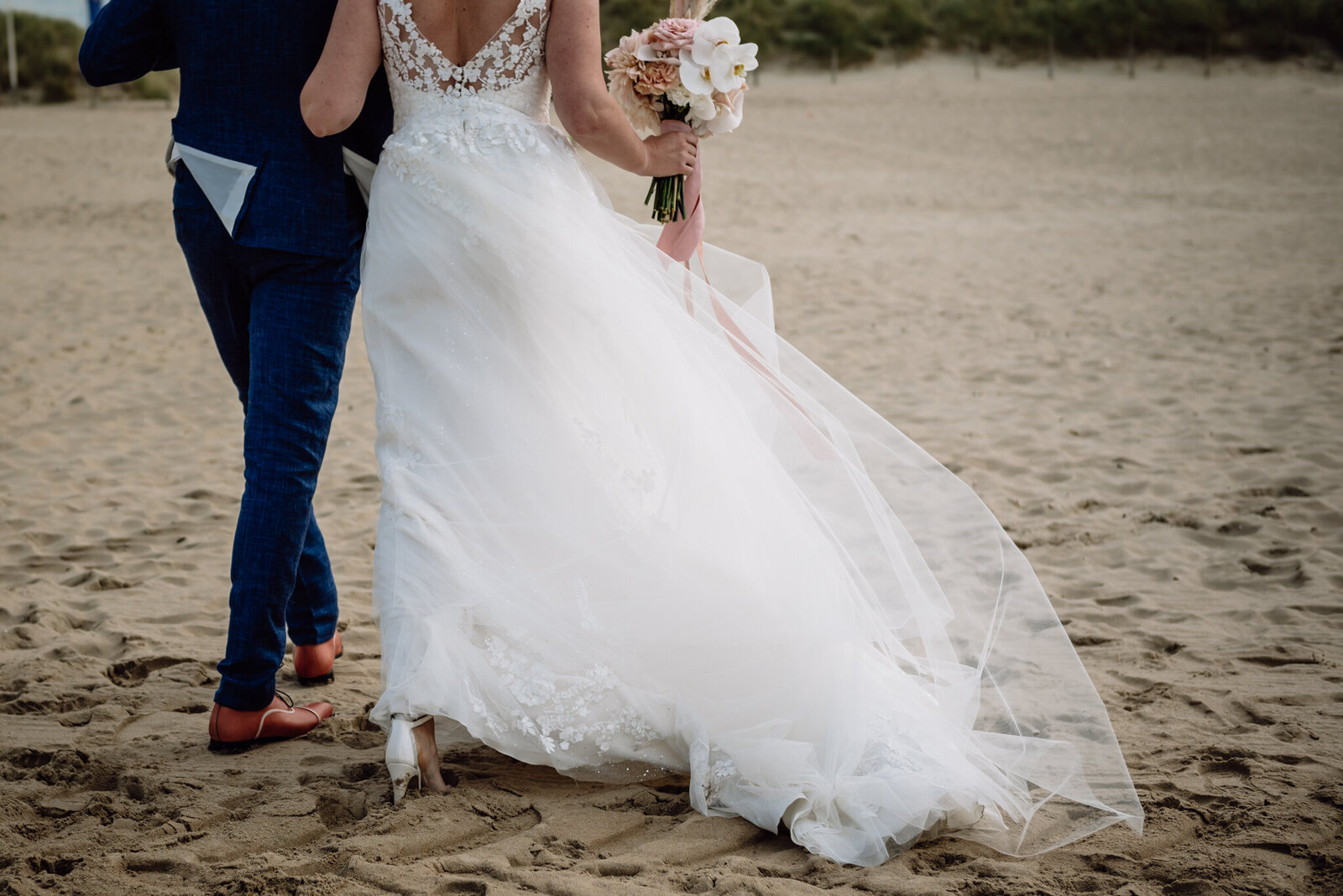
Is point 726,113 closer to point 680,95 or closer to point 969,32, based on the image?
point 680,95

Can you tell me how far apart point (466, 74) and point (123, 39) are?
2.64ft

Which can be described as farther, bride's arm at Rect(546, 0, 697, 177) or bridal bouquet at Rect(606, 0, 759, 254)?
bridal bouquet at Rect(606, 0, 759, 254)

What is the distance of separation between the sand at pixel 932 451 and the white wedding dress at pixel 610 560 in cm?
16

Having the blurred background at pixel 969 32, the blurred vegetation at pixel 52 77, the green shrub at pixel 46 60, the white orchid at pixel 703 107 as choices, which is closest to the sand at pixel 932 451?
the white orchid at pixel 703 107

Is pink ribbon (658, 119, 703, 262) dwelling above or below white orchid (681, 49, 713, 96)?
below

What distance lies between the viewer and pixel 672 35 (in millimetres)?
2689

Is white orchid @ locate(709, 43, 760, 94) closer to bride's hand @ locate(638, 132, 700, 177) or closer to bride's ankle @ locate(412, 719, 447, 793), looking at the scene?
bride's hand @ locate(638, 132, 700, 177)

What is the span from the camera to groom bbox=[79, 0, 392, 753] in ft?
8.20

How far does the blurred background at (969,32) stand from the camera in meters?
32.3

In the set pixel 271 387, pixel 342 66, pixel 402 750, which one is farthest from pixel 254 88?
pixel 402 750

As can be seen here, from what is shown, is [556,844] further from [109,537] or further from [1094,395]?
[1094,395]

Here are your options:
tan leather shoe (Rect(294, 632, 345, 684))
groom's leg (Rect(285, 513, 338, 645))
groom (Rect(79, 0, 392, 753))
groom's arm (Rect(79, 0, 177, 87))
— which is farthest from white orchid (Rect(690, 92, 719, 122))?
tan leather shoe (Rect(294, 632, 345, 684))

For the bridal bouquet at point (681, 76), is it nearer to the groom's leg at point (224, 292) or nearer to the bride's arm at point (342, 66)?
the bride's arm at point (342, 66)

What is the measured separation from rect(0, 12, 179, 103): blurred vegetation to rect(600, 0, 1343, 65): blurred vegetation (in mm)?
12447
